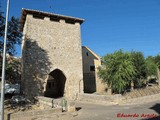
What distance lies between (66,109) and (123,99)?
23.4 feet

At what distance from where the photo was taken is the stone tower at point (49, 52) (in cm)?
2019

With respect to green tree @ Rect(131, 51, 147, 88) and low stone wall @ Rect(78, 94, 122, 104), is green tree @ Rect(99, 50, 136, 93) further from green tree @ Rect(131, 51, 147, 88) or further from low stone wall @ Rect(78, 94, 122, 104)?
green tree @ Rect(131, 51, 147, 88)

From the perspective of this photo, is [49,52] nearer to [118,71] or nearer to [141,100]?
[118,71]

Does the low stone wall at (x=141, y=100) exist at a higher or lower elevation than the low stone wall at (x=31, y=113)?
lower

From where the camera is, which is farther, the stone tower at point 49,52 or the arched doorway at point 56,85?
the arched doorway at point 56,85

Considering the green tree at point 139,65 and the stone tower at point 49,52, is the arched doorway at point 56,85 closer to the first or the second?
the stone tower at point 49,52

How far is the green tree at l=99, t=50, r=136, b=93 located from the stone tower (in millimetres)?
3980

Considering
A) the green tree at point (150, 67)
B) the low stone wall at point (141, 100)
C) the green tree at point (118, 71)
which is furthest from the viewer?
the green tree at point (150, 67)

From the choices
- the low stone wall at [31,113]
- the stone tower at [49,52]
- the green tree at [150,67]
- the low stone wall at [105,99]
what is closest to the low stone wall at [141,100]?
the low stone wall at [105,99]

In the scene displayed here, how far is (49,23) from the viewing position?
72.9 ft

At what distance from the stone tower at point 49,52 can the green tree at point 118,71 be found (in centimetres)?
398

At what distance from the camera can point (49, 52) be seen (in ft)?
70.3

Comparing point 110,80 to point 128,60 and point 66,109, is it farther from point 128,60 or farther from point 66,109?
point 66,109

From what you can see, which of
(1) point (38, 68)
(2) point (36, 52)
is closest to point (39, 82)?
(1) point (38, 68)
